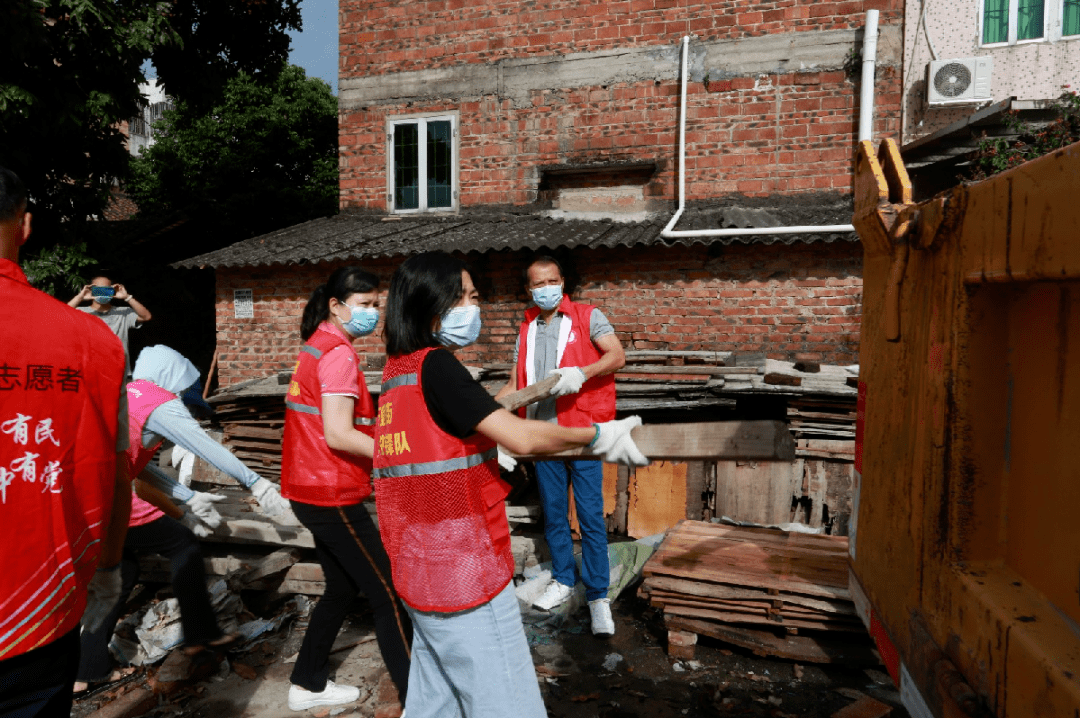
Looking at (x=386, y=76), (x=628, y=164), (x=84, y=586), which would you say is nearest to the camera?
(x=84, y=586)

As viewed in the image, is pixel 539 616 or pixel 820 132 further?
pixel 820 132

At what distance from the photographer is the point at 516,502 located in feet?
19.0

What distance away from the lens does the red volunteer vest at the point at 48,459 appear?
1.58 m

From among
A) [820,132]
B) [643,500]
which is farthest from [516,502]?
[820,132]

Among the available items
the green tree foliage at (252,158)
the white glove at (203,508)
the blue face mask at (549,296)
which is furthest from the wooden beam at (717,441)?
the green tree foliage at (252,158)

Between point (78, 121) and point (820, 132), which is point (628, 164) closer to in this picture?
point (820, 132)

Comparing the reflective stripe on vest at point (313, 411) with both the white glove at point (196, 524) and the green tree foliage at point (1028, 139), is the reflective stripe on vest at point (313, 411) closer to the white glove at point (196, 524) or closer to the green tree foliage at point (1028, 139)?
the white glove at point (196, 524)

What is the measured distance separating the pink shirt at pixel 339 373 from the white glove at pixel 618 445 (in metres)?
1.25

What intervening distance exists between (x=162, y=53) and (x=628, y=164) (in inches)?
297

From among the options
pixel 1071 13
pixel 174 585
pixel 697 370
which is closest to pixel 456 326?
pixel 174 585

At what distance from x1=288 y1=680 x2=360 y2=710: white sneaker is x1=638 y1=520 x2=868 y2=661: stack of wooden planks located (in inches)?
66.7

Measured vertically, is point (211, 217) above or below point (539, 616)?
above

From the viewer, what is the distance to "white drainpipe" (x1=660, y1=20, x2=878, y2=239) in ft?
23.6

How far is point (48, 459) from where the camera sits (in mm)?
1662
